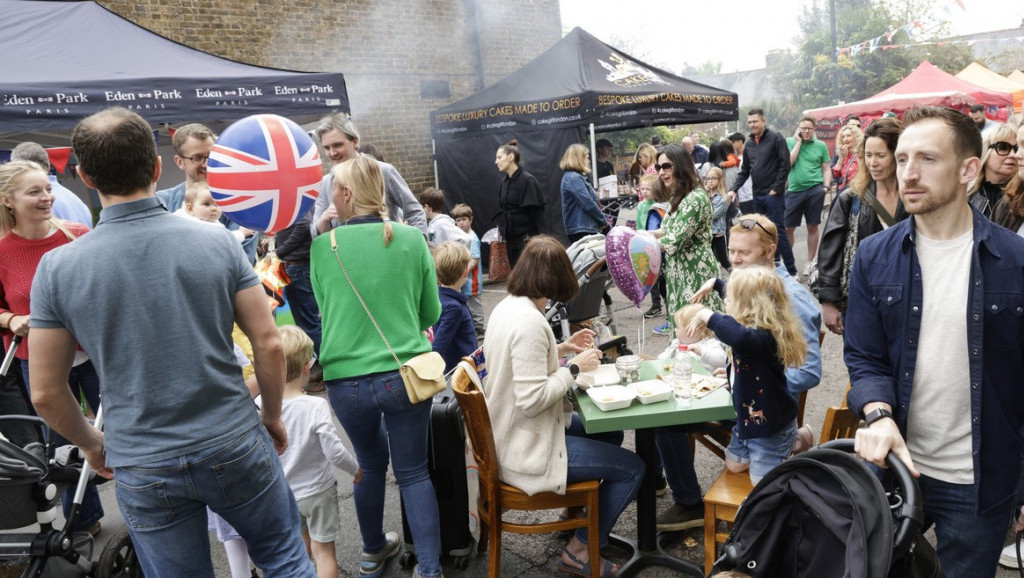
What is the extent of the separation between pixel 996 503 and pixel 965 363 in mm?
407

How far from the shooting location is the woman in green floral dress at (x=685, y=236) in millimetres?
4992

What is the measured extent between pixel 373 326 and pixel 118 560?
5.13ft

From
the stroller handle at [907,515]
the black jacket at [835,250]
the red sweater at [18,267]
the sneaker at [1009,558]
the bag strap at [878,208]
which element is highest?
the red sweater at [18,267]

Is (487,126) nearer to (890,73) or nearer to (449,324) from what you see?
(449,324)

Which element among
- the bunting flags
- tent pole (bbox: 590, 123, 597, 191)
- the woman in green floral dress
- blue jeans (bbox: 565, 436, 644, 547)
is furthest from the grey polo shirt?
the bunting flags

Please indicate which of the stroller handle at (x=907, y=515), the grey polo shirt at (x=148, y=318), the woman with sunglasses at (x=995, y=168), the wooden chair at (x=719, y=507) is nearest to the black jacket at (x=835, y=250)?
the woman with sunglasses at (x=995, y=168)

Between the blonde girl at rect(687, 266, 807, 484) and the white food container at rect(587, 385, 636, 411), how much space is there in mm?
446

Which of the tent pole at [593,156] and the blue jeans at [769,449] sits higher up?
the tent pole at [593,156]

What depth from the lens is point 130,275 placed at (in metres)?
1.98

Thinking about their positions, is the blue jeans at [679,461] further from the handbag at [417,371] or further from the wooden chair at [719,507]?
the handbag at [417,371]

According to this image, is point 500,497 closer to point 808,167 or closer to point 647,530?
point 647,530

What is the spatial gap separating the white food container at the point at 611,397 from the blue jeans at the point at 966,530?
120 cm

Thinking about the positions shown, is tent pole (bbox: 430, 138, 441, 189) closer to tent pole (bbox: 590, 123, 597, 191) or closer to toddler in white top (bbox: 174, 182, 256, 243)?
tent pole (bbox: 590, 123, 597, 191)

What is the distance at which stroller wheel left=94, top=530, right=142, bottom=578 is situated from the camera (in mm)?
3057
